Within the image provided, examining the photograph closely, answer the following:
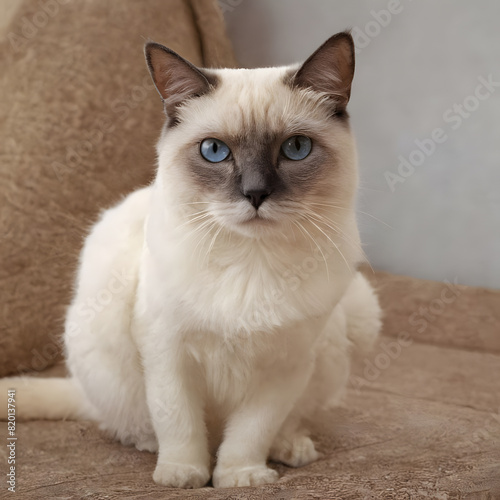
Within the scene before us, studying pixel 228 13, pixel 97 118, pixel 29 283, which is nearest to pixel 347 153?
pixel 97 118

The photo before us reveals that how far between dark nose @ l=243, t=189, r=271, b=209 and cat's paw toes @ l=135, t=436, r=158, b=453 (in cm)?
73

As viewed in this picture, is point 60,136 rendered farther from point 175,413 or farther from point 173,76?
point 175,413

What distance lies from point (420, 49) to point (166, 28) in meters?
1.01

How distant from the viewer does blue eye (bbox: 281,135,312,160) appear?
52.0 inches

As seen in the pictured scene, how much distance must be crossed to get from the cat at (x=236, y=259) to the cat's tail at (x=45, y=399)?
0.32 meters

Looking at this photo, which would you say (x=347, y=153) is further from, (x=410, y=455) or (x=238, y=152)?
(x=410, y=455)

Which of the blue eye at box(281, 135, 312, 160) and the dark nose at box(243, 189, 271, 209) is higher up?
the blue eye at box(281, 135, 312, 160)

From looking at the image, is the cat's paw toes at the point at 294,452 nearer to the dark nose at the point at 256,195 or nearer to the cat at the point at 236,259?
the cat at the point at 236,259

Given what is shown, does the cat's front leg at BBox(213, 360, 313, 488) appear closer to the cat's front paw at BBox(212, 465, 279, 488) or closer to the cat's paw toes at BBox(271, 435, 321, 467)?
the cat's front paw at BBox(212, 465, 279, 488)

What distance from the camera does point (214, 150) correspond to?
1325 mm

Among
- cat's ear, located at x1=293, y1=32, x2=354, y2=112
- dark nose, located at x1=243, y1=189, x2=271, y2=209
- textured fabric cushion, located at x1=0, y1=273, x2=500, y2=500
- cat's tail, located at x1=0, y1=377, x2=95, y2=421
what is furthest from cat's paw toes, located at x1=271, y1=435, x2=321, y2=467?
cat's ear, located at x1=293, y1=32, x2=354, y2=112

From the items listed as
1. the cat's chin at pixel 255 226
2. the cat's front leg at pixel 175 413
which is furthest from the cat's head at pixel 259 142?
the cat's front leg at pixel 175 413

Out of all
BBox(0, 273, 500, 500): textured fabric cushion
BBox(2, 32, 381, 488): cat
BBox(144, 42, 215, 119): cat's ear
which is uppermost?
BBox(144, 42, 215, 119): cat's ear

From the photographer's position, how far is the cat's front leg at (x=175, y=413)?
1378 mm
